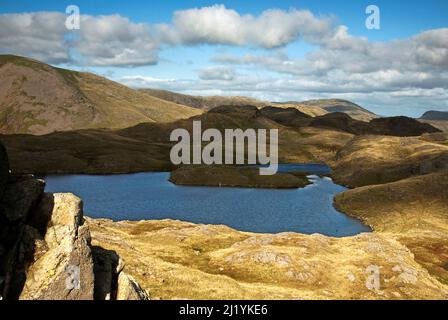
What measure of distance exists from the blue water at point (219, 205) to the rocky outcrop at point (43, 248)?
84.5m

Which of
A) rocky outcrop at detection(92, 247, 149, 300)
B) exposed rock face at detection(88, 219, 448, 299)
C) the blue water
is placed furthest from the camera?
the blue water

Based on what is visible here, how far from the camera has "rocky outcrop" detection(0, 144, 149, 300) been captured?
30.5m

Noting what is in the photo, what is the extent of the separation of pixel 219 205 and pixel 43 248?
116m

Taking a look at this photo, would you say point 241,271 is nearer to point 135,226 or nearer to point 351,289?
point 351,289

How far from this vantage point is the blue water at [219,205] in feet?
402

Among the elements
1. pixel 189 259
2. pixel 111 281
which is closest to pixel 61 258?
pixel 111 281

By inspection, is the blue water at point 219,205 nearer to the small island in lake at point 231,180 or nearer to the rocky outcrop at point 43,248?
the small island in lake at point 231,180

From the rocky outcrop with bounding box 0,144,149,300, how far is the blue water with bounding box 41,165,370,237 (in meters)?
84.5

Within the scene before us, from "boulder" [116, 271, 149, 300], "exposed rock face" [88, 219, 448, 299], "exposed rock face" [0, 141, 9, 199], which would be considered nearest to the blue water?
"exposed rock face" [88, 219, 448, 299]

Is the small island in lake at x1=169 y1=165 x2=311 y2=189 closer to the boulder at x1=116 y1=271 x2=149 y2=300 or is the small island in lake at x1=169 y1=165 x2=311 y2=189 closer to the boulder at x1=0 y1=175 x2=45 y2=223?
the boulder at x1=116 y1=271 x2=149 y2=300

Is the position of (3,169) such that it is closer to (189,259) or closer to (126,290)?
(126,290)

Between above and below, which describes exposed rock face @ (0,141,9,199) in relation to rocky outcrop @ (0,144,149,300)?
above

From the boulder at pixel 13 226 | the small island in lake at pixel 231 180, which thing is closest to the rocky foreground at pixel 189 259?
the boulder at pixel 13 226
